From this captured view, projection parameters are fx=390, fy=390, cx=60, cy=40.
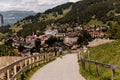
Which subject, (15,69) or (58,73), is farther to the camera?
(58,73)

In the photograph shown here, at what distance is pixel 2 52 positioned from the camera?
2149 inches

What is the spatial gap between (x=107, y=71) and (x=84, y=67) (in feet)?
22.0

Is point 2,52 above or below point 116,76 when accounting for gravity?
below

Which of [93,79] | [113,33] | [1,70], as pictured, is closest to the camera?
[1,70]

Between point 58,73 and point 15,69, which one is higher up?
point 15,69

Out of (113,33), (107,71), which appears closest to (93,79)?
(107,71)

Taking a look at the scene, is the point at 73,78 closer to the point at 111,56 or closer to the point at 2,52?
the point at 111,56

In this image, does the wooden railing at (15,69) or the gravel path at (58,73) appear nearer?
the wooden railing at (15,69)

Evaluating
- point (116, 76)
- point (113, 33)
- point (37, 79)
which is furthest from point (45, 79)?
point (113, 33)

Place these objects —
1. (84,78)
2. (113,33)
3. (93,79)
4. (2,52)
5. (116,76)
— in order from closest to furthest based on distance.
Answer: (116,76) → (93,79) → (84,78) → (2,52) → (113,33)

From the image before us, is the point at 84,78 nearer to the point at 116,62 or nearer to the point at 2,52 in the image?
the point at 116,62

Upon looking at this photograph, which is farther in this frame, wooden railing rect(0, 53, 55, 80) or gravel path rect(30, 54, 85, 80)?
gravel path rect(30, 54, 85, 80)

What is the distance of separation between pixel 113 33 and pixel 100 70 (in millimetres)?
85927

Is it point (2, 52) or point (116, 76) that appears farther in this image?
point (2, 52)
